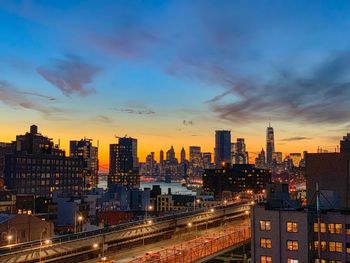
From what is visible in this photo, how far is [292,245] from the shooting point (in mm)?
59031

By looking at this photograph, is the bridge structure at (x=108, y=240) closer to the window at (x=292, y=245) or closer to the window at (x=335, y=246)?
the window at (x=292, y=245)

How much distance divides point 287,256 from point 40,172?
15301 cm

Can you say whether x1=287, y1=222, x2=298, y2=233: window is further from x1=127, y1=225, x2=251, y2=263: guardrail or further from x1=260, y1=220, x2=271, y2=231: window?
x1=127, y1=225, x2=251, y2=263: guardrail

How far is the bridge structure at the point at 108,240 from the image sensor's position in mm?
52006

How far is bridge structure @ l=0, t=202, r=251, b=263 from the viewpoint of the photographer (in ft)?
171

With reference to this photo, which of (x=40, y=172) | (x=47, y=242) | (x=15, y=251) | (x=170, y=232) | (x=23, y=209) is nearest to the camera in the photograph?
(x=15, y=251)

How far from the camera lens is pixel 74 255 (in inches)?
2405

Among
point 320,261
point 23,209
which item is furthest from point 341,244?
point 23,209

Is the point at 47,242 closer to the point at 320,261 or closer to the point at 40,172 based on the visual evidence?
the point at 320,261

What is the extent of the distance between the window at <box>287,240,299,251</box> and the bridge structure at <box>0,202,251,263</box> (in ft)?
41.8

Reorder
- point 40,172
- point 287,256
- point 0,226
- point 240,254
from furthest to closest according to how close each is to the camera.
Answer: point 40,172 < point 240,254 < point 0,226 < point 287,256

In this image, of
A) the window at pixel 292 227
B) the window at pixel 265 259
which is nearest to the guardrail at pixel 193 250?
the window at pixel 265 259

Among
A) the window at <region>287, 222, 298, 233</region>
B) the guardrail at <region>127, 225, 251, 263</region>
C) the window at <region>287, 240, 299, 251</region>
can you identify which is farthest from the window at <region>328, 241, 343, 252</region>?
the guardrail at <region>127, 225, 251, 263</region>

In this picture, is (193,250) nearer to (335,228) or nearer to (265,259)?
(265,259)
